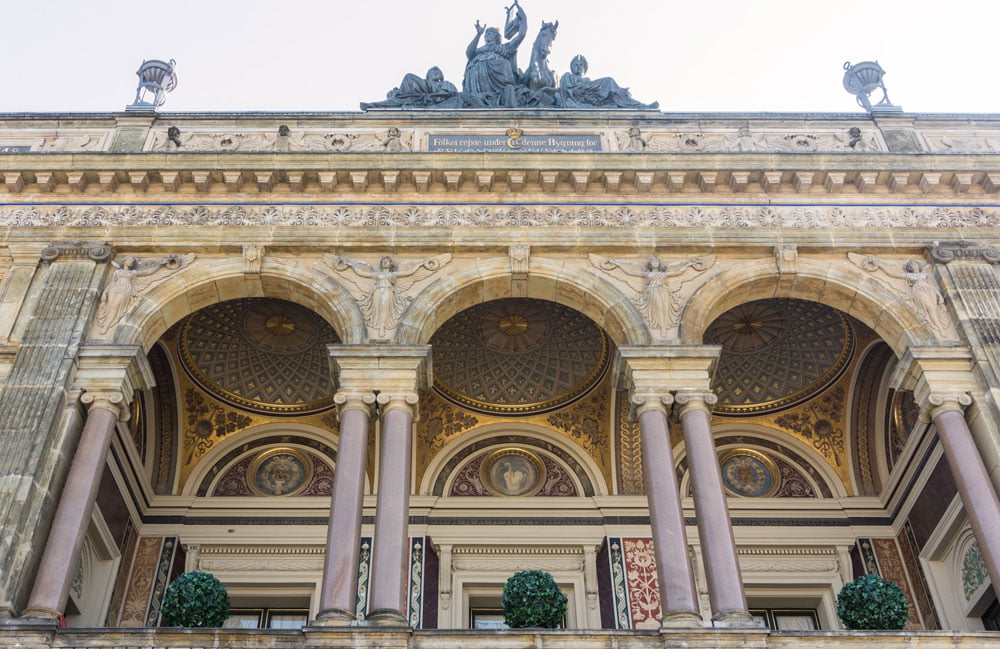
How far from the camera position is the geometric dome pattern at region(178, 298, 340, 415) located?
1455 centimetres

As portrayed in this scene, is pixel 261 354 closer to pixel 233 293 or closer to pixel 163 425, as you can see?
pixel 163 425

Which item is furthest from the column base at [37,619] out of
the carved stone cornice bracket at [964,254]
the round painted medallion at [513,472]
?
the carved stone cornice bracket at [964,254]

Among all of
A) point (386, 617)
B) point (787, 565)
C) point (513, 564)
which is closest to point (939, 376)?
point (787, 565)

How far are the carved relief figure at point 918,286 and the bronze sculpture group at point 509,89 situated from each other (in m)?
4.50

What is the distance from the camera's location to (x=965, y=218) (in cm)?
1341

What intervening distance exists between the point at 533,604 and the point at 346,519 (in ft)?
6.82

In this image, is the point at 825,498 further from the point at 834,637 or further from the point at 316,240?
the point at 316,240

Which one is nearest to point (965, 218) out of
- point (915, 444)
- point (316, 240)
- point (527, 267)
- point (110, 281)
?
point (915, 444)

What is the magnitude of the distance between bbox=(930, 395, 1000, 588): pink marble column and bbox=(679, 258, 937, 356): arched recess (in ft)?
3.72

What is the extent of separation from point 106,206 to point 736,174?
8.29 m

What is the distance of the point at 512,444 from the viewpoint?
15719mm

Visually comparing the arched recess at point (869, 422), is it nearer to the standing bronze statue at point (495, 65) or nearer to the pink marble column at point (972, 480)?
the pink marble column at point (972, 480)

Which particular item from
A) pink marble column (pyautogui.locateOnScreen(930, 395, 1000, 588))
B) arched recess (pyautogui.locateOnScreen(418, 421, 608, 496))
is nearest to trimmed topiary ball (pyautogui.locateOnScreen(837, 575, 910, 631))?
pink marble column (pyautogui.locateOnScreen(930, 395, 1000, 588))

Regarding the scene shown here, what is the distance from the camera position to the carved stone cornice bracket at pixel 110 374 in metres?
11.3
